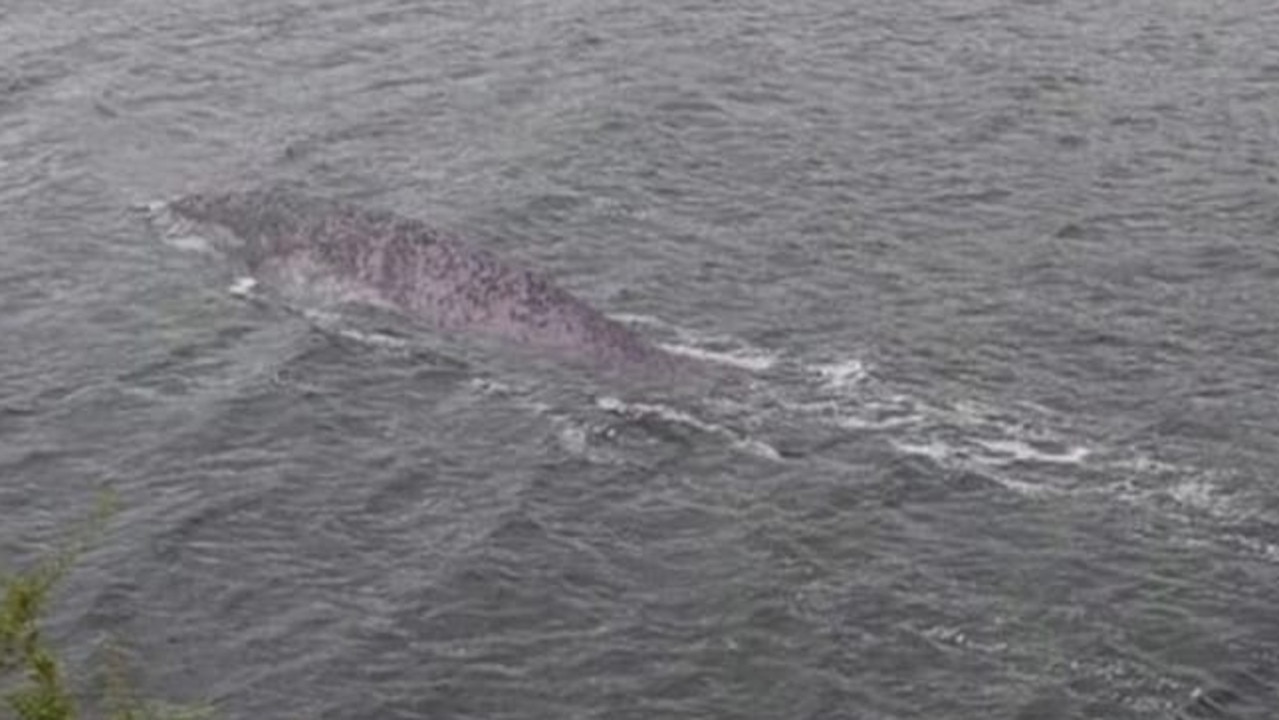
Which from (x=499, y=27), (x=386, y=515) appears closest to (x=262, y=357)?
(x=386, y=515)

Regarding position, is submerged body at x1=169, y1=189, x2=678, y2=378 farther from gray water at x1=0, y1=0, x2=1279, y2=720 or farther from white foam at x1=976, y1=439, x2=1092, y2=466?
white foam at x1=976, y1=439, x2=1092, y2=466

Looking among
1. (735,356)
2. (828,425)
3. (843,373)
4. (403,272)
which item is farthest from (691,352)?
(403,272)

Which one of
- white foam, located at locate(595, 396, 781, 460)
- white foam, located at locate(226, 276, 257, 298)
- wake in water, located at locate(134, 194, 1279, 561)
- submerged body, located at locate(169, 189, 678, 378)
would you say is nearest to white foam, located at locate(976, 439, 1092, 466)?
wake in water, located at locate(134, 194, 1279, 561)

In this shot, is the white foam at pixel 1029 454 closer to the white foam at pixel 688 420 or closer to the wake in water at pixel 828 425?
the wake in water at pixel 828 425

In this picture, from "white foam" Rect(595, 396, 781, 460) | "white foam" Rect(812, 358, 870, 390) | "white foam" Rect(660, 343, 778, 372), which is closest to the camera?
"white foam" Rect(595, 396, 781, 460)

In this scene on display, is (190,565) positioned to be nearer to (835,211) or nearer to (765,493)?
(765,493)

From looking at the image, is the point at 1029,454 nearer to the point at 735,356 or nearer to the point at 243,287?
the point at 735,356

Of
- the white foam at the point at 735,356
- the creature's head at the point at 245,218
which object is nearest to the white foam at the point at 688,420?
the white foam at the point at 735,356

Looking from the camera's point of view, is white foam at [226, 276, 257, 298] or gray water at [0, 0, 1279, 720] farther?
white foam at [226, 276, 257, 298]
